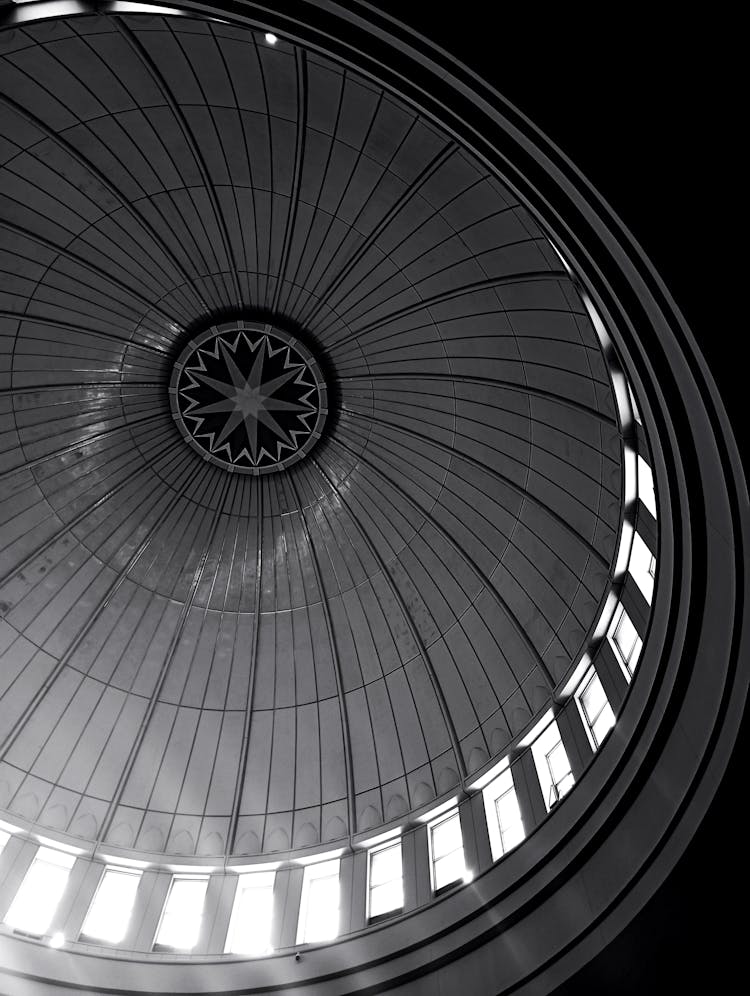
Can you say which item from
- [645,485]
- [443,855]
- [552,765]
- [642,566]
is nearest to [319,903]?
[443,855]

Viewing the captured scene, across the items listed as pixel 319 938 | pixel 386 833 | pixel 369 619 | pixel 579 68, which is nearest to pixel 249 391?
pixel 369 619

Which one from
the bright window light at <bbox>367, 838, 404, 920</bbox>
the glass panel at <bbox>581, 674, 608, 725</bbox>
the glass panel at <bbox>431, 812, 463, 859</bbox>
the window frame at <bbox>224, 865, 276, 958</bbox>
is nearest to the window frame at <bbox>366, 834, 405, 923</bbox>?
the bright window light at <bbox>367, 838, 404, 920</bbox>

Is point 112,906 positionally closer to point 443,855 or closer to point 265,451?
point 443,855

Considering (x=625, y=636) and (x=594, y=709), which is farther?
(x=594, y=709)

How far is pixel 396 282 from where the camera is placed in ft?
63.3

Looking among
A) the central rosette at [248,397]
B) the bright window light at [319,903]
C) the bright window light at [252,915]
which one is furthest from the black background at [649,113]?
the bright window light at [252,915]

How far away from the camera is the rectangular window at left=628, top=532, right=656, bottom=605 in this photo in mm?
14484

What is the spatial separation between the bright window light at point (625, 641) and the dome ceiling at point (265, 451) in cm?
118

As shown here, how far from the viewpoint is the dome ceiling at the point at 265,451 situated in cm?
1625

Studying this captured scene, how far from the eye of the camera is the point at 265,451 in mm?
23391

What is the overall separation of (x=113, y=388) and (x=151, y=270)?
399 centimetres

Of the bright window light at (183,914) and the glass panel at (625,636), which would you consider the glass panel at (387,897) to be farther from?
the glass panel at (625,636)

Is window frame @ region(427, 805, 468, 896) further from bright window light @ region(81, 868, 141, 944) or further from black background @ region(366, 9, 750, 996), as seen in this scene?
black background @ region(366, 9, 750, 996)

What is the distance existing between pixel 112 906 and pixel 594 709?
12672mm
